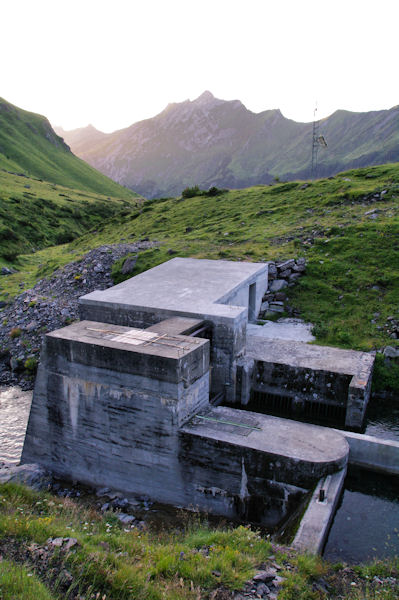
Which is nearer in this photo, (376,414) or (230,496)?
(230,496)

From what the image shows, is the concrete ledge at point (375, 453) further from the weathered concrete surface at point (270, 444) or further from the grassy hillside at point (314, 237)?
the grassy hillside at point (314, 237)

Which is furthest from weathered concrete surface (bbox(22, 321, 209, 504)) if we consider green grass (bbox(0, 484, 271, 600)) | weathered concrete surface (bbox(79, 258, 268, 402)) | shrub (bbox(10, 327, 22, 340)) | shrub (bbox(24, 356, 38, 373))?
shrub (bbox(10, 327, 22, 340))

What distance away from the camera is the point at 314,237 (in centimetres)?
3014

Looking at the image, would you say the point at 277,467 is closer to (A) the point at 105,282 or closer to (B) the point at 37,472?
(B) the point at 37,472

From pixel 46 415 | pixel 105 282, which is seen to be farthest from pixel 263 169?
pixel 46 415

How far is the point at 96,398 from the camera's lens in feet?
43.8

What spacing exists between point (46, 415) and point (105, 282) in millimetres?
14179

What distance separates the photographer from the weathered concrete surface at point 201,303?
16.3 meters

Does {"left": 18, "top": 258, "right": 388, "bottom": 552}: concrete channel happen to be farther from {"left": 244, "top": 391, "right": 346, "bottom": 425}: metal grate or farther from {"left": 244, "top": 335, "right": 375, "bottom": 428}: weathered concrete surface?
{"left": 244, "top": 391, "right": 346, "bottom": 425}: metal grate

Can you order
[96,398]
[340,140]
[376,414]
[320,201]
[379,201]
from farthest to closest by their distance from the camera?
[340,140], [320,201], [379,201], [376,414], [96,398]

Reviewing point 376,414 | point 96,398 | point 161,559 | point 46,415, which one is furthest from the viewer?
point 376,414

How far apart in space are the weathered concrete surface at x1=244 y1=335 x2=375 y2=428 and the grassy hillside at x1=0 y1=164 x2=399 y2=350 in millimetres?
2677

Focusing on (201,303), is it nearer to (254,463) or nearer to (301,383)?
(301,383)

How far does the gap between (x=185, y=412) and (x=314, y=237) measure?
21137 mm
